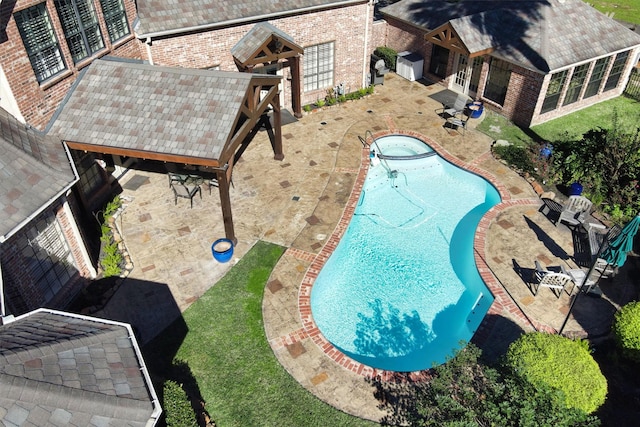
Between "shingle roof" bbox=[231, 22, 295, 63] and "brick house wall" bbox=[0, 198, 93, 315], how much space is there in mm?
10169

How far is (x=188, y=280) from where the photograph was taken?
14.8 meters

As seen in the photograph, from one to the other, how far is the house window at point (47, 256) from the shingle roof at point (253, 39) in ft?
34.8

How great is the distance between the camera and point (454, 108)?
901 inches

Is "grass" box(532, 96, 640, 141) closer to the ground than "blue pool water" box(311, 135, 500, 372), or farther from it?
farther from it

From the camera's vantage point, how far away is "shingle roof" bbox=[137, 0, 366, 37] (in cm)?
1817

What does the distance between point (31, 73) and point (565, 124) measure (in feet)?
74.2

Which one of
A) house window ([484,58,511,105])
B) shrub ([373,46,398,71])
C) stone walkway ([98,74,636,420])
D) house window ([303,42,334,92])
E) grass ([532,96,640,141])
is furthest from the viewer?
shrub ([373,46,398,71])

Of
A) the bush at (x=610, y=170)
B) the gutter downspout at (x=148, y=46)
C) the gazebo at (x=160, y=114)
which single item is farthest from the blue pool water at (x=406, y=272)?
the gutter downspout at (x=148, y=46)

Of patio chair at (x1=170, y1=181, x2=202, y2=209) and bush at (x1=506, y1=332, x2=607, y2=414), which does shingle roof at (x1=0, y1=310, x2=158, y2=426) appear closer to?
bush at (x1=506, y1=332, x2=607, y2=414)

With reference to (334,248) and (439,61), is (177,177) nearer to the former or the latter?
(334,248)

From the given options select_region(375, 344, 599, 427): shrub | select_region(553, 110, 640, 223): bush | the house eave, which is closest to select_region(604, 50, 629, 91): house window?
select_region(553, 110, 640, 223): bush

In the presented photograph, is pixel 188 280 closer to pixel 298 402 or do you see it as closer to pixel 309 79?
pixel 298 402

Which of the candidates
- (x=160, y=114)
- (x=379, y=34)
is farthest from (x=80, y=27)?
(x=379, y=34)

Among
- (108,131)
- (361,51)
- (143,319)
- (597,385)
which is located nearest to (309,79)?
(361,51)
